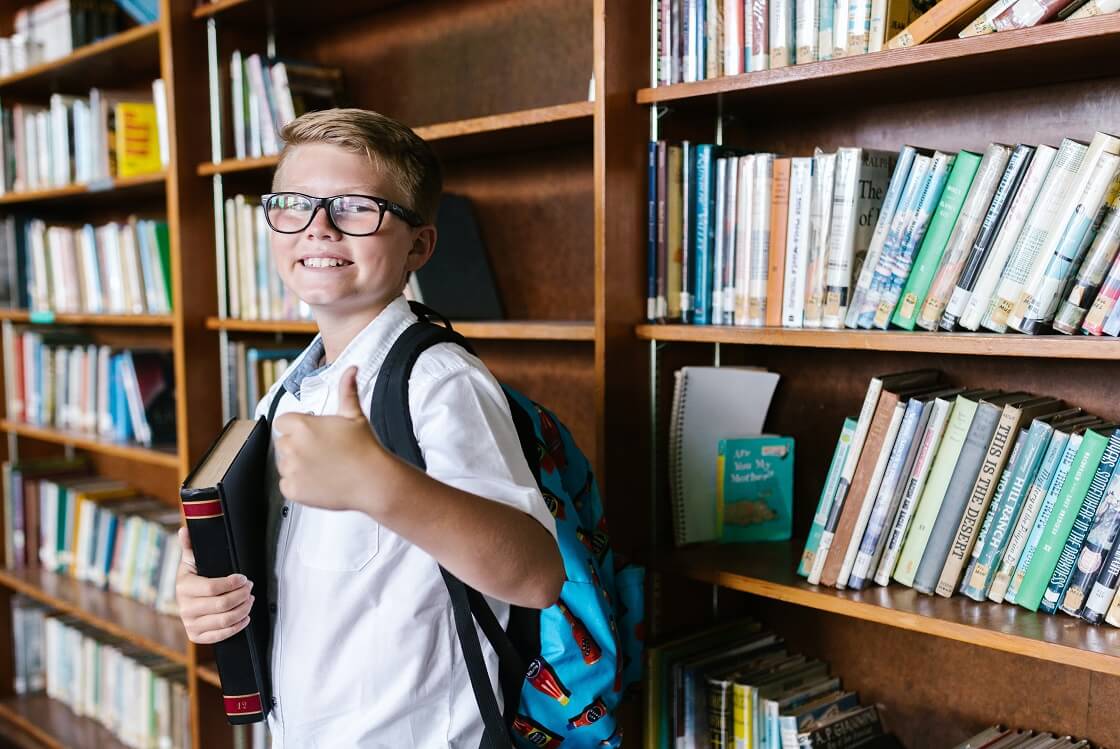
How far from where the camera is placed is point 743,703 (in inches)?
61.8

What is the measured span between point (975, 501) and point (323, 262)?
92 cm

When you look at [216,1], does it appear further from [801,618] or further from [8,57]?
[801,618]

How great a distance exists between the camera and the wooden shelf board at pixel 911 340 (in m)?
1.17

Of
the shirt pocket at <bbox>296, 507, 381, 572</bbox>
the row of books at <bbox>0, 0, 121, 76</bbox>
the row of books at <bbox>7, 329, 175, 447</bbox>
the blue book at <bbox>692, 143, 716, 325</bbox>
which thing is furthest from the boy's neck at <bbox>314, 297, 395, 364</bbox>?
the row of books at <bbox>0, 0, 121, 76</bbox>

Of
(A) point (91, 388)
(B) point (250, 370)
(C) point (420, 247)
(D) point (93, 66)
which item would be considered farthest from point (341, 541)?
(D) point (93, 66)

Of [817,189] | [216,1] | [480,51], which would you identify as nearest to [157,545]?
[216,1]

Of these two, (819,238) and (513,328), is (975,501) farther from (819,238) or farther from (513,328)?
(513,328)

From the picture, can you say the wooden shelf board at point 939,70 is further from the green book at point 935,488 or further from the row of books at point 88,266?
the row of books at point 88,266

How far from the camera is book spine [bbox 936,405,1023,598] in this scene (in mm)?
1301

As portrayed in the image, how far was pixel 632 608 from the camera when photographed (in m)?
1.43

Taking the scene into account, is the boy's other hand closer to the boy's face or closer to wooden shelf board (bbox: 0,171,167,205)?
the boy's face

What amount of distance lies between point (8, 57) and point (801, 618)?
9.09 ft

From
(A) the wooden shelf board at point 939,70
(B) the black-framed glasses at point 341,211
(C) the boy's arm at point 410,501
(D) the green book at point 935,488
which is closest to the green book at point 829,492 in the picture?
(D) the green book at point 935,488

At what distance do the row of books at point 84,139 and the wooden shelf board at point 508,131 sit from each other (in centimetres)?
58
